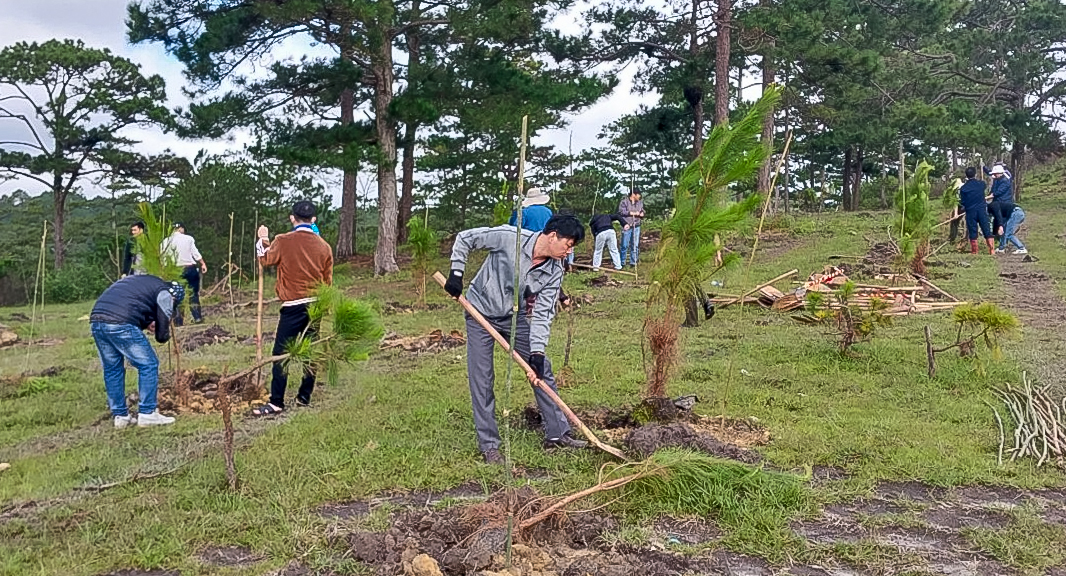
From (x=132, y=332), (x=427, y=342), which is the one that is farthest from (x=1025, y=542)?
(x=427, y=342)

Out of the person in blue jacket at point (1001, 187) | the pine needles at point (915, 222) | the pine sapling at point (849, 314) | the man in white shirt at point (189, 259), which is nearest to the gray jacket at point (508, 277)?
the pine sapling at point (849, 314)

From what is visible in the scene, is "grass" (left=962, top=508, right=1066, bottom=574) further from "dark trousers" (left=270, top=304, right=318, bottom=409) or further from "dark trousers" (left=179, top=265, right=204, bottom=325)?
"dark trousers" (left=179, top=265, right=204, bottom=325)

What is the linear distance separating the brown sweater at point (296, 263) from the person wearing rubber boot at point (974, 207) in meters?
10.9

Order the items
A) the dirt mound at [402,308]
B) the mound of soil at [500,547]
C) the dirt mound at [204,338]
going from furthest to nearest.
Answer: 1. the dirt mound at [402,308]
2. the dirt mound at [204,338]
3. the mound of soil at [500,547]

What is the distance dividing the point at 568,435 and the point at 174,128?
1386cm

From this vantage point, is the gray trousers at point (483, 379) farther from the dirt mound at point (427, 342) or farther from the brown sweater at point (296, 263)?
the dirt mound at point (427, 342)

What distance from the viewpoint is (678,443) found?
14.9 feet

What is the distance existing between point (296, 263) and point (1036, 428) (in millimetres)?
4955

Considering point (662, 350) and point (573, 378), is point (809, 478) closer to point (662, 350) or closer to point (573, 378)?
point (662, 350)

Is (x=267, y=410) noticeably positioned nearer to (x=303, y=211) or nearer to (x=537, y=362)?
(x=303, y=211)

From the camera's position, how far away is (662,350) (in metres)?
5.22

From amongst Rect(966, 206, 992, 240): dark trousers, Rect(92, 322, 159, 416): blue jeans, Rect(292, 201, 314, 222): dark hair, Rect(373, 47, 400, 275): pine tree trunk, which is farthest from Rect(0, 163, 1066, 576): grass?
Rect(373, 47, 400, 275): pine tree trunk

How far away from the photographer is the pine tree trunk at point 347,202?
62.8ft

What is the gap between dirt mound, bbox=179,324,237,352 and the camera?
9.62 metres
